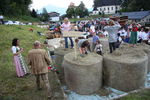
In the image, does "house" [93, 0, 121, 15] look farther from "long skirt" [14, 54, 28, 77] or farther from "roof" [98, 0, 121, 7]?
"long skirt" [14, 54, 28, 77]

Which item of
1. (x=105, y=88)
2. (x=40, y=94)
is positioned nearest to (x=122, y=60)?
(x=105, y=88)

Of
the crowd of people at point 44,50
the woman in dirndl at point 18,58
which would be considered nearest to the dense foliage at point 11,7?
the crowd of people at point 44,50

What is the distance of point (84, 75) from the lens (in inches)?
214

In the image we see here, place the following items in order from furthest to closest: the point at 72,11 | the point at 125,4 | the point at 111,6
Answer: the point at 111,6 → the point at 72,11 → the point at 125,4

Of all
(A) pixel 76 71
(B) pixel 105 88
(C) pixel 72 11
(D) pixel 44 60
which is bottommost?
(B) pixel 105 88

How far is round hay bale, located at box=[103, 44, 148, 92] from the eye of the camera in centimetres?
554

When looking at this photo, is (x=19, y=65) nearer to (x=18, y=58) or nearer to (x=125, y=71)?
(x=18, y=58)

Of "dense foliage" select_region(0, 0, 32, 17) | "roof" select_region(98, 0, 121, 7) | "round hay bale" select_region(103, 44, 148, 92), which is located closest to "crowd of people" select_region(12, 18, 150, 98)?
"round hay bale" select_region(103, 44, 148, 92)

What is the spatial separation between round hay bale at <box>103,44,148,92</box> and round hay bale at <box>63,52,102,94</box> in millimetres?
397

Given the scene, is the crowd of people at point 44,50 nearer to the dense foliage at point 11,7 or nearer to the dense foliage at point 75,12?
the dense foliage at point 11,7

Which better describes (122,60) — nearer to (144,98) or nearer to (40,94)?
(144,98)

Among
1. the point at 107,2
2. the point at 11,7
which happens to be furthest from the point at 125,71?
the point at 107,2

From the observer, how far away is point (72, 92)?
19.1 ft

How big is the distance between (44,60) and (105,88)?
263cm
